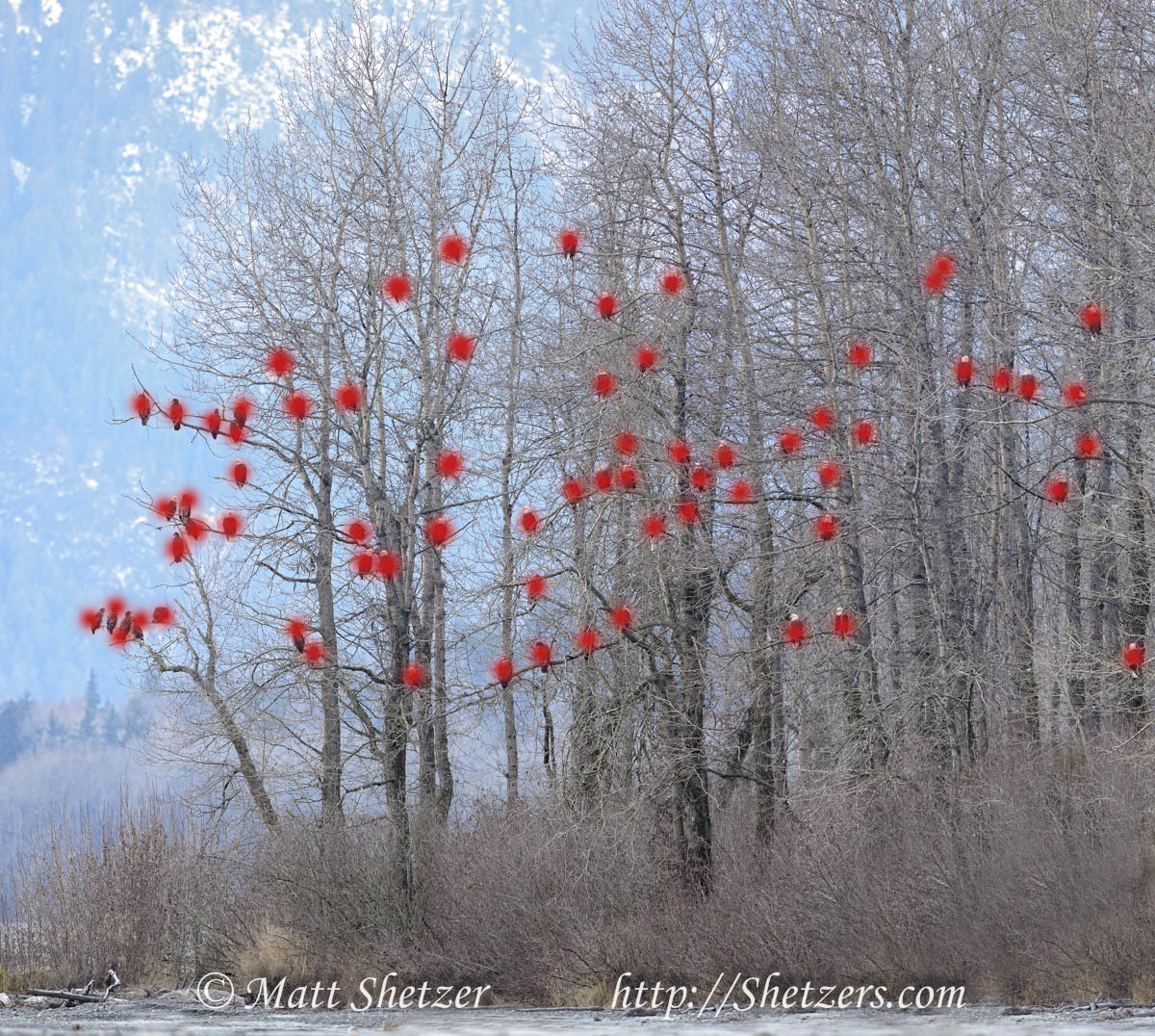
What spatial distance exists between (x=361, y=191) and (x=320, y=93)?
2.18 m

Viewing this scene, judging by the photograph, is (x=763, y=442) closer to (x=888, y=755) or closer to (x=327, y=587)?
(x=888, y=755)

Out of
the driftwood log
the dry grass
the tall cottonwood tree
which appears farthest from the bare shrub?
the tall cottonwood tree

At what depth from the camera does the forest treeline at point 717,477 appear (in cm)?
1228

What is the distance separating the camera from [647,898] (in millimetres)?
12891

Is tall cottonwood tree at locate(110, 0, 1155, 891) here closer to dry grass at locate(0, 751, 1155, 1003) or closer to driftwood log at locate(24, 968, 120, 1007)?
dry grass at locate(0, 751, 1155, 1003)

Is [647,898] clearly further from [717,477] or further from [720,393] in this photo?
[720,393]

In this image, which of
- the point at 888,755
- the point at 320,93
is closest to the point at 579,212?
the point at 320,93

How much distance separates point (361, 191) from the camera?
16.6 m

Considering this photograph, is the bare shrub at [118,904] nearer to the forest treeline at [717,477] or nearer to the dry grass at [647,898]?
the dry grass at [647,898]

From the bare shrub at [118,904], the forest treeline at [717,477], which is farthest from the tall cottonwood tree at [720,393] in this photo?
the bare shrub at [118,904]

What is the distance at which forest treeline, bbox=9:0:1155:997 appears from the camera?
12.3 meters

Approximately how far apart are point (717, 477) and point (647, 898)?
13.7 ft

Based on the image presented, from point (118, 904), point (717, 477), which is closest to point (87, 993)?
point (118, 904)

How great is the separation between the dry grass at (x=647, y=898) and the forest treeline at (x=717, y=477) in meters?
0.06
